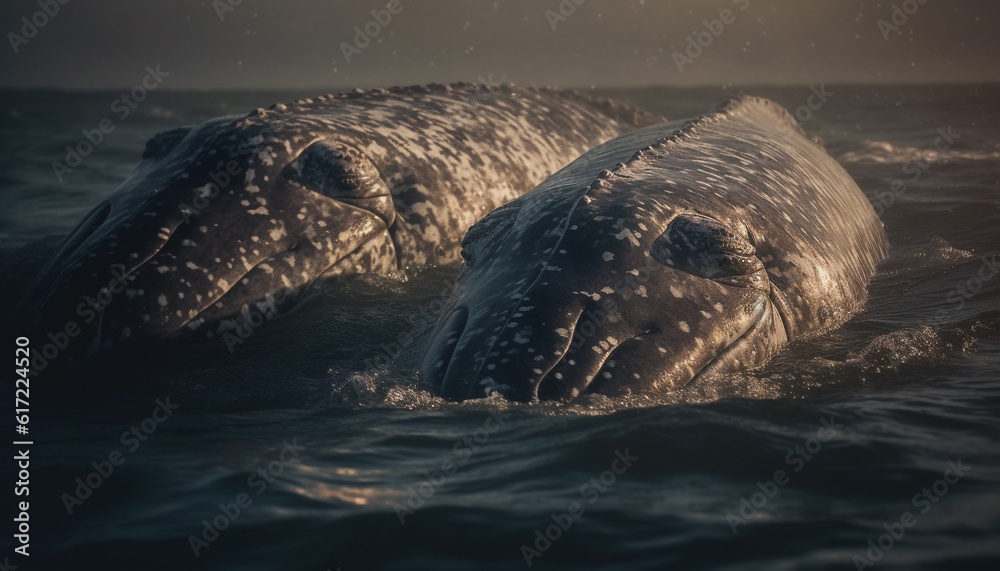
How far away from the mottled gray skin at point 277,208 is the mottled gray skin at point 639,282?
167 cm

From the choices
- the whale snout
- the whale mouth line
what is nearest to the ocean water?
the whale mouth line

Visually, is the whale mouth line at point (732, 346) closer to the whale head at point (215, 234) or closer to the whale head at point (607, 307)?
the whale head at point (607, 307)

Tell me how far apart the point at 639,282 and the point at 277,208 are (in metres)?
3.35

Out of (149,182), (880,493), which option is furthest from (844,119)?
(880,493)

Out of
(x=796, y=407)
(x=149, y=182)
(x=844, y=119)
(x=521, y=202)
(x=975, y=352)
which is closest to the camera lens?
(x=796, y=407)

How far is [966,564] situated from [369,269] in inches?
222

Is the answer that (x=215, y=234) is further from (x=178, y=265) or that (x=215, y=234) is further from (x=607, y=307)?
(x=607, y=307)

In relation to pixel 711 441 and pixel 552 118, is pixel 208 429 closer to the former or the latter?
pixel 711 441

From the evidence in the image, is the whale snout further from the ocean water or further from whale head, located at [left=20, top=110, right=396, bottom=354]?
the ocean water

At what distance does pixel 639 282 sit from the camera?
18.5ft

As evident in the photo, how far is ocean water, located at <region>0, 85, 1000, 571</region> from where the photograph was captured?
12.4 ft

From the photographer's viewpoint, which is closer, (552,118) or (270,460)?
(270,460)

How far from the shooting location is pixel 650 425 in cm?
479

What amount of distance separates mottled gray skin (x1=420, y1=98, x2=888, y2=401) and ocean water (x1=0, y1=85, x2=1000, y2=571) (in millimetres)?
204
